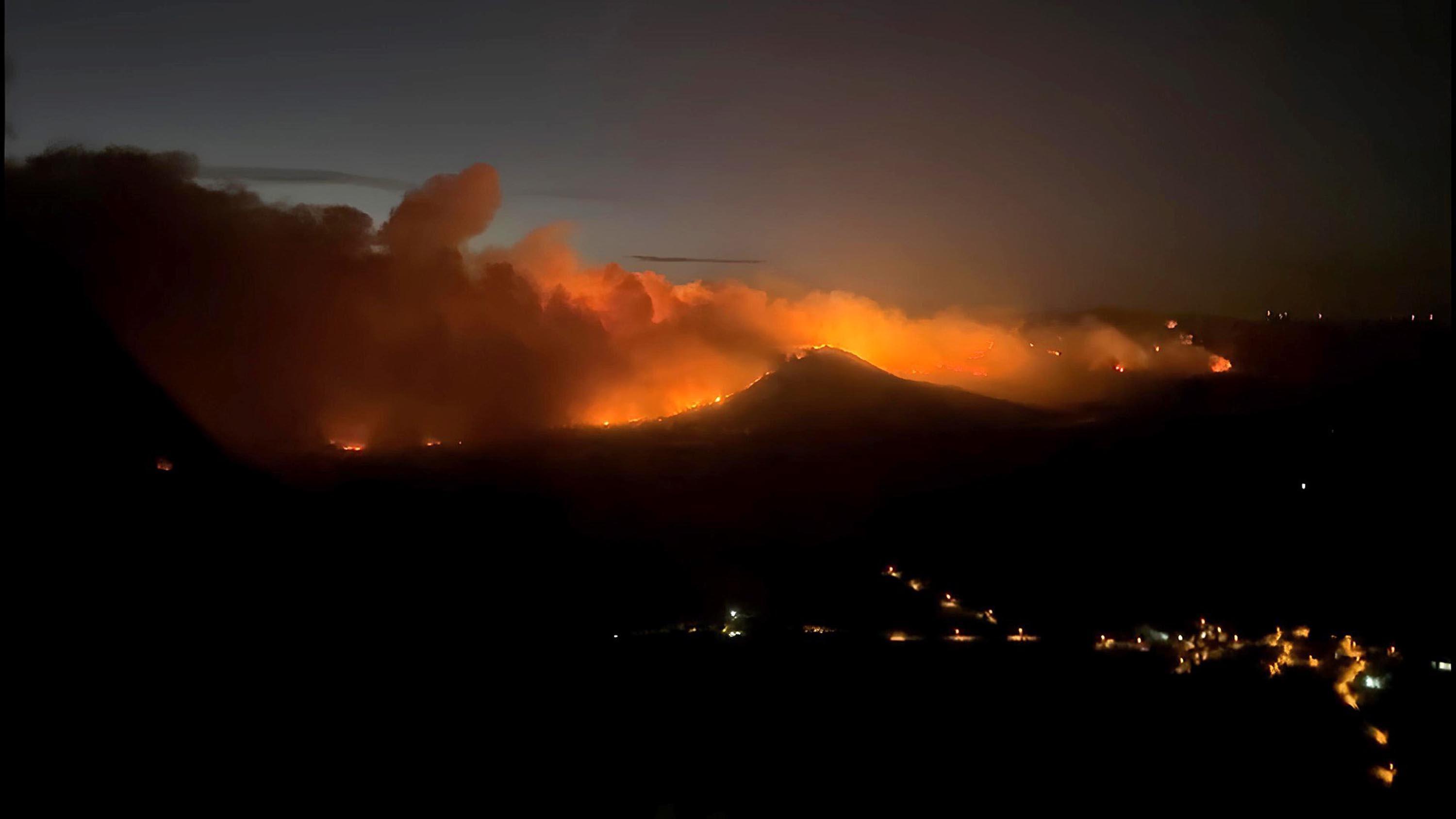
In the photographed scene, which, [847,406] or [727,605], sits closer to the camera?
[727,605]

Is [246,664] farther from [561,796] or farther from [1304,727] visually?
[1304,727]

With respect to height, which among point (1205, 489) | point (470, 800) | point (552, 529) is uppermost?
point (1205, 489)

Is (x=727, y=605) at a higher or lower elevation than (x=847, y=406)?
lower

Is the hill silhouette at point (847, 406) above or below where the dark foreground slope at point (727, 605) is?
above

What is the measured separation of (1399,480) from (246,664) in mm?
37468

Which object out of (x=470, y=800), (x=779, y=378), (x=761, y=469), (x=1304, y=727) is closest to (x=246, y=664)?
(x=470, y=800)

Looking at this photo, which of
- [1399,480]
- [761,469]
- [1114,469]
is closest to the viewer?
[1399,480]

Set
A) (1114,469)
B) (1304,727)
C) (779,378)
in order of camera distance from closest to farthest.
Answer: (1304,727) < (1114,469) < (779,378)

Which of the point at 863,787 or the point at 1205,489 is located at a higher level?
the point at 1205,489

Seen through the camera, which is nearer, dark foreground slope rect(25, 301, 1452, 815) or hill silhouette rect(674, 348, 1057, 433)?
dark foreground slope rect(25, 301, 1452, 815)

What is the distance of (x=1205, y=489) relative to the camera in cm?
3747

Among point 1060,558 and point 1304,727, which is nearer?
point 1304,727

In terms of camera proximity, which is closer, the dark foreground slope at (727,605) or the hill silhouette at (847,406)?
the dark foreground slope at (727,605)

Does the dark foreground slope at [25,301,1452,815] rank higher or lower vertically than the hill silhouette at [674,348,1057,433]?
lower
